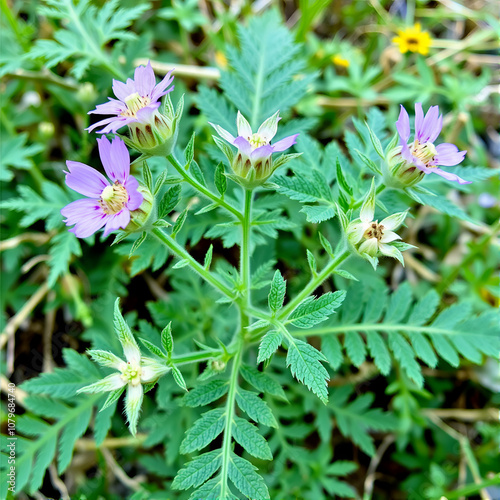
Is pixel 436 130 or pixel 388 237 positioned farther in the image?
pixel 436 130

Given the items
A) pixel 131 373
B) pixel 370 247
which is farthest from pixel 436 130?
pixel 131 373

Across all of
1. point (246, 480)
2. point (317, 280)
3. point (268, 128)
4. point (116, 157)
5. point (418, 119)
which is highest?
point (116, 157)

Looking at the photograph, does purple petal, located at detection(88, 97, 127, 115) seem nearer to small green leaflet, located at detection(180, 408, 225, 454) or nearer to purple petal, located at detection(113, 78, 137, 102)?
purple petal, located at detection(113, 78, 137, 102)

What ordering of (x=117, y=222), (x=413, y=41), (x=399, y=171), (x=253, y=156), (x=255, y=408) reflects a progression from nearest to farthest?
(x=117, y=222) < (x=253, y=156) < (x=399, y=171) < (x=255, y=408) < (x=413, y=41)

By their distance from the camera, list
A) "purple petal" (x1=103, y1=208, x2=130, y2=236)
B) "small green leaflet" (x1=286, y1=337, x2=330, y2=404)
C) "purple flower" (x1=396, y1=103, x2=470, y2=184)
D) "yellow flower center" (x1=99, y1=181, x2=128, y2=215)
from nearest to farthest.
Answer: "purple petal" (x1=103, y1=208, x2=130, y2=236) → "small green leaflet" (x1=286, y1=337, x2=330, y2=404) → "yellow flower center" (x1=99, y1=181, x2=128, y2=215) → "purple flower" (x1=396, y1=103, x2=470, y2=184)

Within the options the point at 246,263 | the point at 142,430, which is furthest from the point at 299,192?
the point at 142,430

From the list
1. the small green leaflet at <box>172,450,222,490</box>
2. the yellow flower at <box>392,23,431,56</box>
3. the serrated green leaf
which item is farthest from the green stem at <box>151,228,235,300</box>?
the yellow flower at <box>392,23,431,56</box>

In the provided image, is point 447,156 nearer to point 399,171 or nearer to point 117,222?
point 399,171
